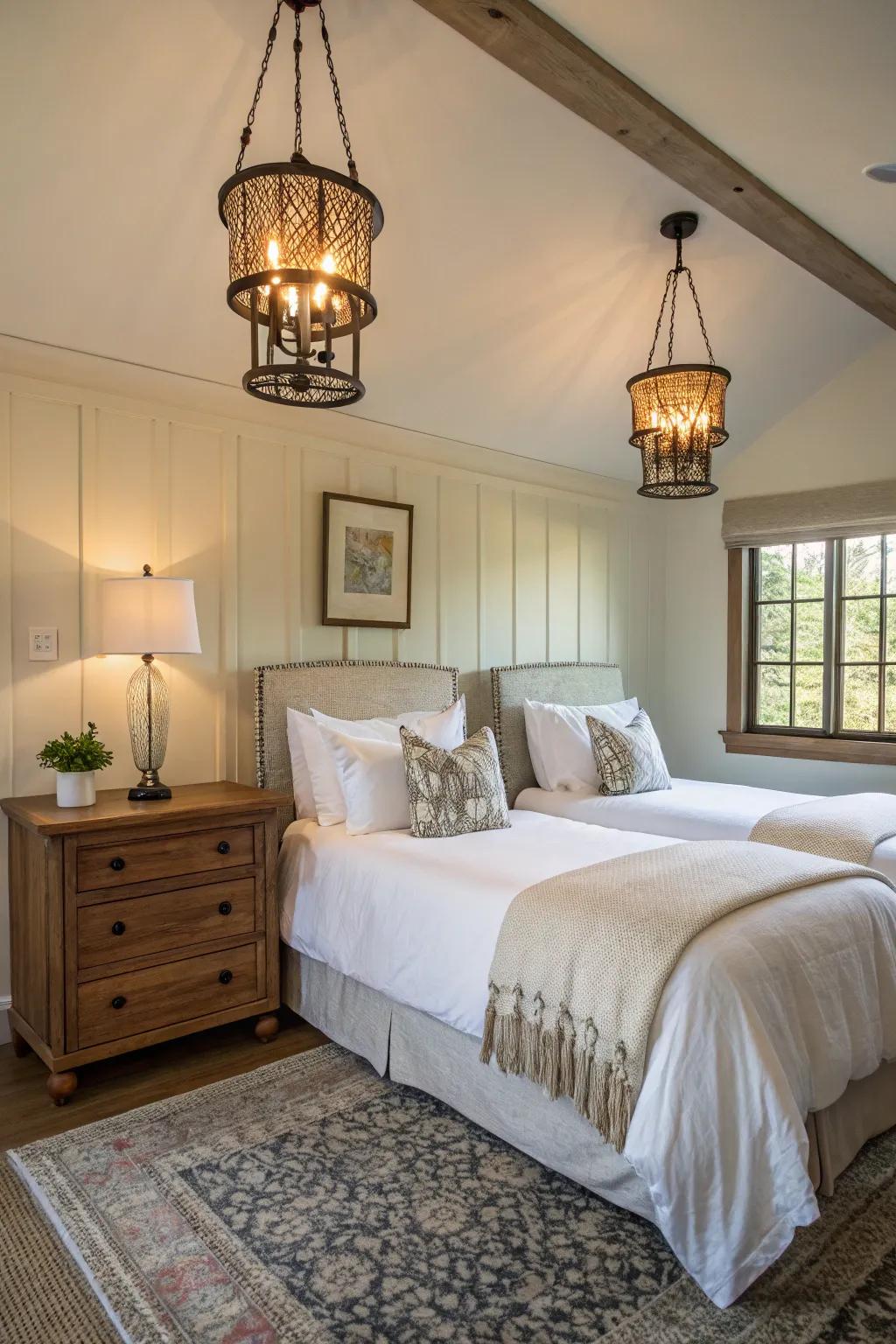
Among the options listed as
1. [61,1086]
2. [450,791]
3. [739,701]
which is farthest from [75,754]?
[739,701]

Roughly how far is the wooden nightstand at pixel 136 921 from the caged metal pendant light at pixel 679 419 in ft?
5.93

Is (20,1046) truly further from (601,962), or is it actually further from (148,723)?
(601,962)

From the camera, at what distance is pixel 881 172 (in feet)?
9.23

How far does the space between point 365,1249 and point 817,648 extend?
3.86 metres

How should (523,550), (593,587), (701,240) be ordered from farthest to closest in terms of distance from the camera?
1. (593,587)
2. (523,550)
3. (701,240)

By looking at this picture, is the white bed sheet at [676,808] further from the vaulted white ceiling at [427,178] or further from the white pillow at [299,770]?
the vaulted white ceiling at [427,178]

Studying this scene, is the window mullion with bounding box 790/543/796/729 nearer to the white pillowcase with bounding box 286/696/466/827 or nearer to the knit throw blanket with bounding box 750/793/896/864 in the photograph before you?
the knit throw blanket with bounding box 750/793/896/864

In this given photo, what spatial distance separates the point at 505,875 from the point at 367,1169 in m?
0.81

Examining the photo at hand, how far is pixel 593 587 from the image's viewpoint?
4930 mm

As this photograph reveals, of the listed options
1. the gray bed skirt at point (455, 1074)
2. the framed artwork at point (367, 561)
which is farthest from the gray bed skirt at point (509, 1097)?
the framed artwork at point (367, 561)

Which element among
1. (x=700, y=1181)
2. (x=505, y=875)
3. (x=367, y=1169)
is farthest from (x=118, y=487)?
(x=700, y=1181)

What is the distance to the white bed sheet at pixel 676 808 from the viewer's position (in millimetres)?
3432

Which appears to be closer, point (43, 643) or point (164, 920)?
point (164, 920)

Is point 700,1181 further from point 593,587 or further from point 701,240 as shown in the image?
point 593,587
